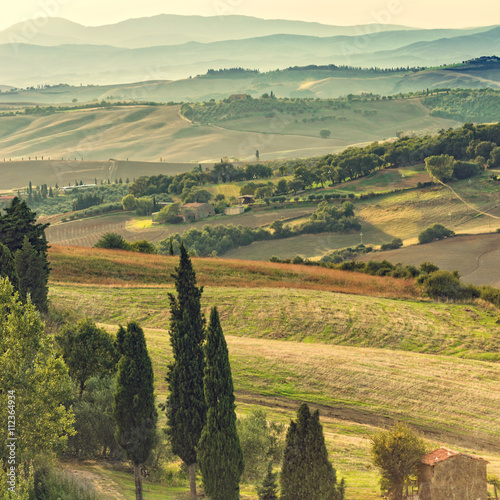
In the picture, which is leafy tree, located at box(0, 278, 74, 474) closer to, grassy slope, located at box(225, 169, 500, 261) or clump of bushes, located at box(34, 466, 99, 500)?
clump of bushes, located at box(34, 466, 99, 500)

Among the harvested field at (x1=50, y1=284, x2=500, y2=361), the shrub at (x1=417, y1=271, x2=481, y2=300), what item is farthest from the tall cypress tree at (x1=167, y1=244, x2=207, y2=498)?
the shrub at (x1=417, y1=271, x2=481, y2=300)

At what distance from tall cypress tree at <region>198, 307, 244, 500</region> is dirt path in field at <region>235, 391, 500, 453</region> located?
40.3ft

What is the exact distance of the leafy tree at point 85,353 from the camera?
102 feet

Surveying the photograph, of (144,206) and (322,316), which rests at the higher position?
(144,206)

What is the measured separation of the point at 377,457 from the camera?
24.5 m

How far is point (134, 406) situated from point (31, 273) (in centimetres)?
2147

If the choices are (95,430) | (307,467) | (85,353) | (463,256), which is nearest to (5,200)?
(463,256)

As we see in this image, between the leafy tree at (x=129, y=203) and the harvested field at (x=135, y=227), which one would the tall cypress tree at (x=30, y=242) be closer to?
the harvested field at (x=135, y=227)

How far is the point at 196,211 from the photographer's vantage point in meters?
143

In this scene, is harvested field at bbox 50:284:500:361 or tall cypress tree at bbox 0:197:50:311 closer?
tall cypress tree at bbox 0:197:50:311

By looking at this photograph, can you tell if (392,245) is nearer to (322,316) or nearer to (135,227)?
(135,227)

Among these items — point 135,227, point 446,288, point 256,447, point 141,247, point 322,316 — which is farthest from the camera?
point 135,227

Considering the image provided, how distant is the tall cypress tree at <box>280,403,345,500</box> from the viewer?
869 inches

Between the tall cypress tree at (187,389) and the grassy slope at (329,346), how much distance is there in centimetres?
195
